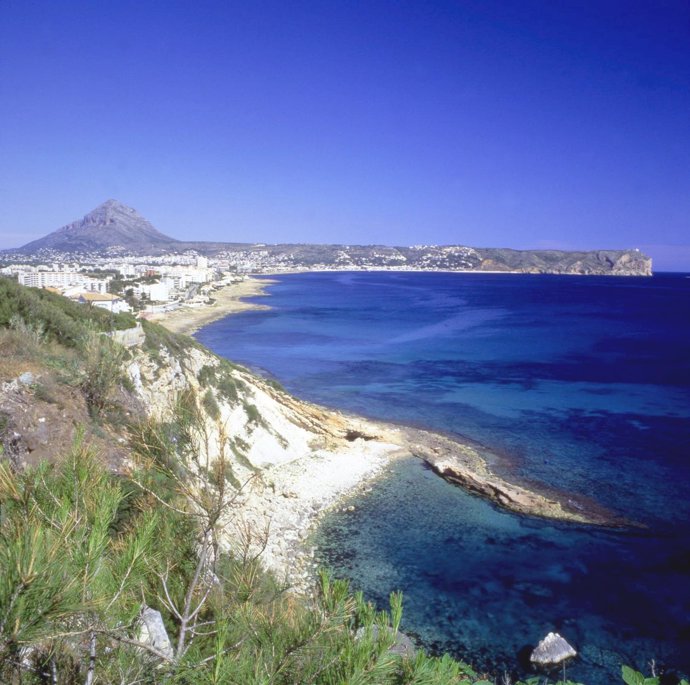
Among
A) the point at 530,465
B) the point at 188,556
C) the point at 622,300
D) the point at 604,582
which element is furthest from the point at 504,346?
the point at 622,300

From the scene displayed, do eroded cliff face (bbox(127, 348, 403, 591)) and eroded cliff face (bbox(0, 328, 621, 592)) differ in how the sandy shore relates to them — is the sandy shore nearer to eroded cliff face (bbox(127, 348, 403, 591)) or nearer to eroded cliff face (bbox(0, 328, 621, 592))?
eroded cliff face (bbox(127, 348, 403, 591))

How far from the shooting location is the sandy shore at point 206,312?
5793 centimetres

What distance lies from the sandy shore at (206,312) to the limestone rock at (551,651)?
37428 mm

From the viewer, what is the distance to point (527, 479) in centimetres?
1914

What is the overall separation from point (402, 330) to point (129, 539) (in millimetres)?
55463

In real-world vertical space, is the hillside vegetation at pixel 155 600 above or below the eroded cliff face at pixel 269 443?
above

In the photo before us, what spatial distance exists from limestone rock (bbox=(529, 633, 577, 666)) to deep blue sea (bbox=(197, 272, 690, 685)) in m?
0.27

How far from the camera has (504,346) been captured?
48312mm

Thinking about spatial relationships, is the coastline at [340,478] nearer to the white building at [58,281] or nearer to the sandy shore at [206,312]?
the sandy shore at [206,312]

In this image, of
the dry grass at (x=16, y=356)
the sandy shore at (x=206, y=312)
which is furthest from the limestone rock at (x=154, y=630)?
the sandy shore at (x=206, y=312)

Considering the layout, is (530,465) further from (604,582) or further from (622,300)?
(622,300)

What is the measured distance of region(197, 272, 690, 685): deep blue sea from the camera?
37.6 ft

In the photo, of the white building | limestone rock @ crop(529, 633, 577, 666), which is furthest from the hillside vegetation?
the white building

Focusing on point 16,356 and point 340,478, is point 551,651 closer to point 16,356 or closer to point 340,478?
point 340,478
